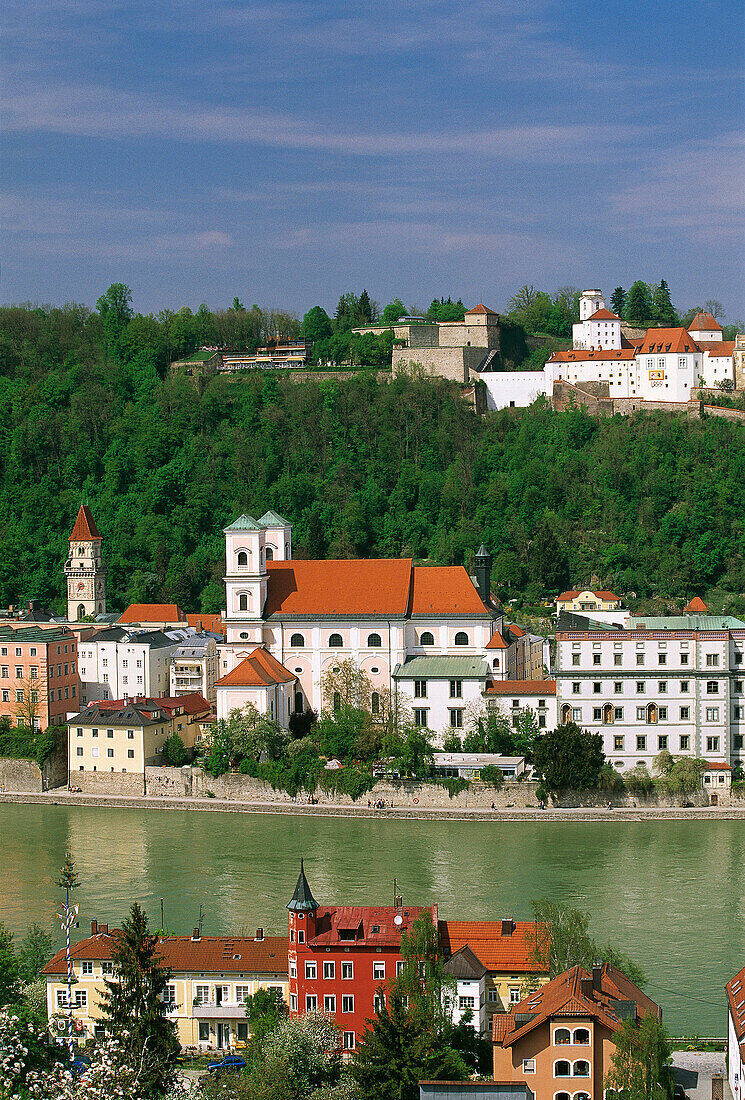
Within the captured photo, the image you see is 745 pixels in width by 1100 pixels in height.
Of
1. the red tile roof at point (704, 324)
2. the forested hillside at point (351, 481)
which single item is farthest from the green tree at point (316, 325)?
the red tile roof at point (704, 324)

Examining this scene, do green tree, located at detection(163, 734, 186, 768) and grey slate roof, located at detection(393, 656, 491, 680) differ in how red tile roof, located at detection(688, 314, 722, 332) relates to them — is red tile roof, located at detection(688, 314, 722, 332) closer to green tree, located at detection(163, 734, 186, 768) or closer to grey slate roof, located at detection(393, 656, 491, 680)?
grey slate roof, located at detection(393, 656, 491, 680)

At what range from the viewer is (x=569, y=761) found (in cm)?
3556

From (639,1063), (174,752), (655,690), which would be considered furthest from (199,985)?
(655,690)

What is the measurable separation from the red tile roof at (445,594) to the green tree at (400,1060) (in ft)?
79.8

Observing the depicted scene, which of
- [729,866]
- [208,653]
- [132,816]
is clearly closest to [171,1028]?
[729,866]

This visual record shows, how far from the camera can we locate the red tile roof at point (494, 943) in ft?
68.4

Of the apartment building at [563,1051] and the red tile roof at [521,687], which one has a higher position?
the red tile roof at [521,687]

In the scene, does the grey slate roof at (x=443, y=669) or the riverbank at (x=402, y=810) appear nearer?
the riverbank at (x=402, y=810)

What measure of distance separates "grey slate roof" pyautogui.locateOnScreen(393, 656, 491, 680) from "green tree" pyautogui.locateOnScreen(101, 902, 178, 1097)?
2102 cm

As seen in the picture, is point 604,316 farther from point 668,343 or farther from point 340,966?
point 340,966

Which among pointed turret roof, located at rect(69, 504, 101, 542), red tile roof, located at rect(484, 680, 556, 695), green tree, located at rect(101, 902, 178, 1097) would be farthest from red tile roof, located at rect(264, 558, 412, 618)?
green tree, located at rect(101, 902, 178, 1097)

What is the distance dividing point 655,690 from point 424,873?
10062 millimetres

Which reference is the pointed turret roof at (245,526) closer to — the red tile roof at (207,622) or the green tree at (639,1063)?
the red tile roof at (207,622)

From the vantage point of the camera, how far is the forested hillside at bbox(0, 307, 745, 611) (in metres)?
60.5
